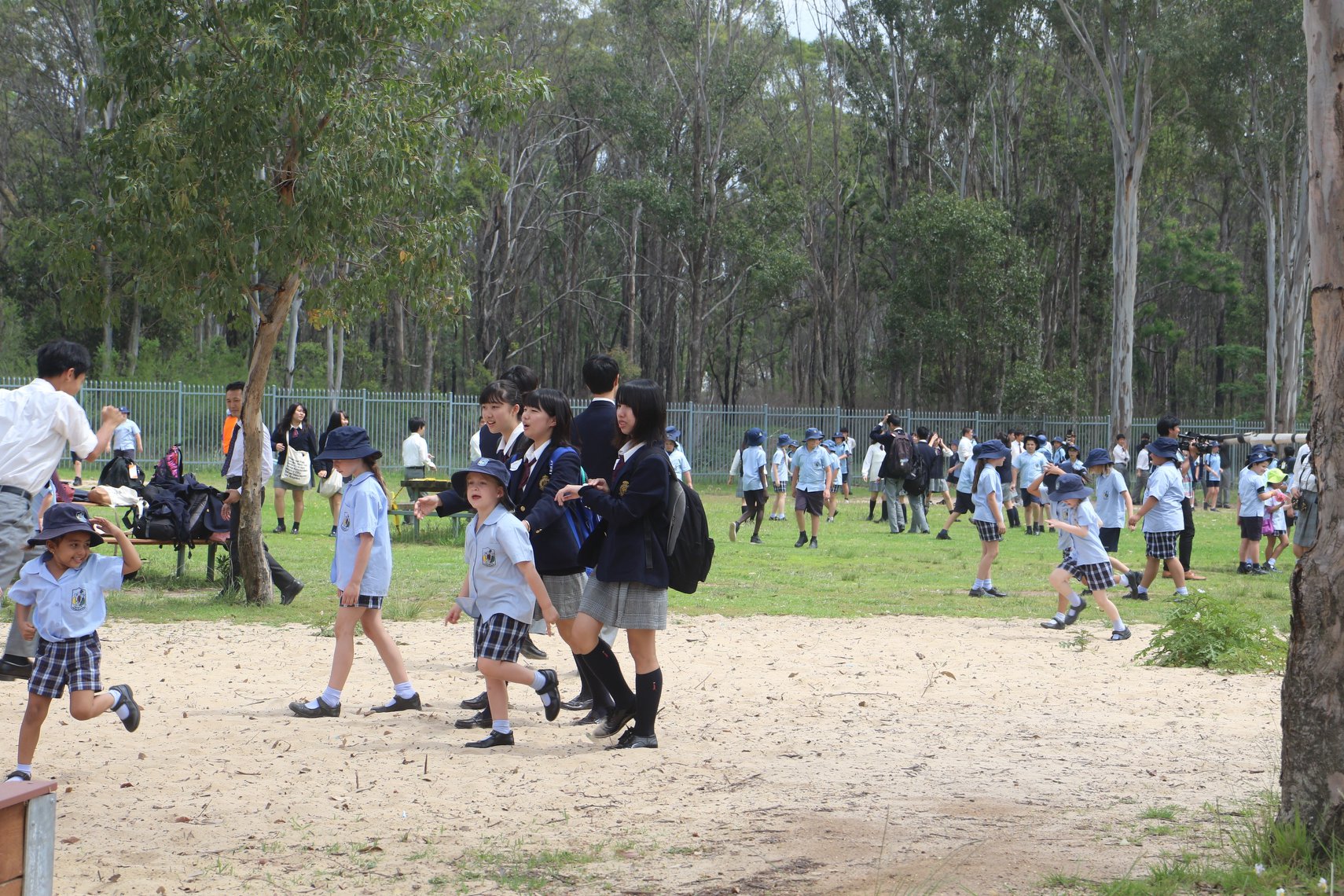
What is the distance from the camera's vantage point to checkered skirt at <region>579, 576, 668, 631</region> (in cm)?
611

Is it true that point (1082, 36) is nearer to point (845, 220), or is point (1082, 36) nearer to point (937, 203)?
point (937, 203)

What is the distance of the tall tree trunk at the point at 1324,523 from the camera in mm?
4387

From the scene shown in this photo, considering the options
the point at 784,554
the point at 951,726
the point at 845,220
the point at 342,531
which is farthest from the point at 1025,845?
the point at 845,220

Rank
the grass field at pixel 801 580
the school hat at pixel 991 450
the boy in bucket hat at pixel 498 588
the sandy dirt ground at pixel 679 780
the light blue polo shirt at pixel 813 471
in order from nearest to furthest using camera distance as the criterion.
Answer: the sandy dirt ground at pixel 679 780
the boy in bucket hat at pixel 498 588
the grass field at pixel 801 580
the school hat at pixel 991 450
the light blue polo shirt at pixel 813 471

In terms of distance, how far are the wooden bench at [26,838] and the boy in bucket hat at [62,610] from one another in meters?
1.86

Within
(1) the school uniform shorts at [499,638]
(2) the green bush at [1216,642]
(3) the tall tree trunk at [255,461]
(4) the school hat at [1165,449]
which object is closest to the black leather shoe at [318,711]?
(1) the school uniform shorts at [499,638]

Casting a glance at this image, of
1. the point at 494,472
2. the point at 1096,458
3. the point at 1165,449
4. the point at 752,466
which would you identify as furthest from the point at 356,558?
the point at 752,466

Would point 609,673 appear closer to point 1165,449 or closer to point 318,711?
point 318,711

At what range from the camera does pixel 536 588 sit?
610 cm

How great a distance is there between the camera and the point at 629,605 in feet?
20.1

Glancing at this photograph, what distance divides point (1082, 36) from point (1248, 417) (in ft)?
61.0

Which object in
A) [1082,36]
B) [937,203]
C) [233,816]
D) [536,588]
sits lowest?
[233,816]

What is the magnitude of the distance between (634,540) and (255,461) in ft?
19.7

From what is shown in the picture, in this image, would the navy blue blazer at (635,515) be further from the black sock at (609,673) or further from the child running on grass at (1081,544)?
the child running on grass at (1081,544)
